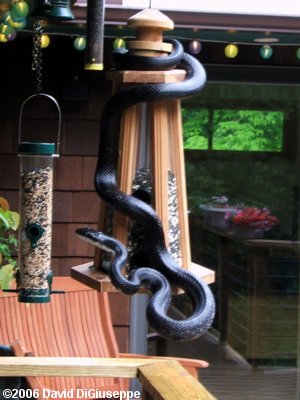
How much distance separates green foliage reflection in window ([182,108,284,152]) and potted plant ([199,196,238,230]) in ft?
0.97

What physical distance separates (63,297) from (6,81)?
117cm

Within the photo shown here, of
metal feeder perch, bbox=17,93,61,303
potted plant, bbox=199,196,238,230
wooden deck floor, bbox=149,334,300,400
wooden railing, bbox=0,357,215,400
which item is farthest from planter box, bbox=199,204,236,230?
metal feeder perch, bbox=17,93,61,303

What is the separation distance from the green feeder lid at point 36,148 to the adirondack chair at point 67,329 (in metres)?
2.25

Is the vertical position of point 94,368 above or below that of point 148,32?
below

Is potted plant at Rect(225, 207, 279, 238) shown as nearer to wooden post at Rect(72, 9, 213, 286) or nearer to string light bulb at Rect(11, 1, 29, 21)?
string light bulb at Rect(11, 1, 29, 21)

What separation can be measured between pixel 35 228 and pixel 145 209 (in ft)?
1.15

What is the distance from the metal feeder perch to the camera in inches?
97.3

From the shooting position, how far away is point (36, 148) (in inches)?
90.7

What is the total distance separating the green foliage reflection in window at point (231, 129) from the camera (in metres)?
5.34

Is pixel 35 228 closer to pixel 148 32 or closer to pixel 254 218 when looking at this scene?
pixel 148 32
